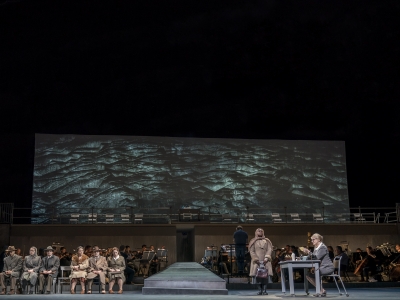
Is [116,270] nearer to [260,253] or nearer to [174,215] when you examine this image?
[260,253]

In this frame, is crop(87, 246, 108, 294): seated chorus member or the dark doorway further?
the dark doorway

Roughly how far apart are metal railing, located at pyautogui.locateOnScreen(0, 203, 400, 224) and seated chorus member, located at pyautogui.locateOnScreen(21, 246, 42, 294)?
7.69 metres

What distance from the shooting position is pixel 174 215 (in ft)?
62.7

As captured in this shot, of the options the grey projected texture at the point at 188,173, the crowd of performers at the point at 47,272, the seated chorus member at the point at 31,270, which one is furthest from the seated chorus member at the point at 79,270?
the grey projected texture at the point at 188,173

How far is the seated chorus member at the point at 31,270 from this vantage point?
9734 millimetres

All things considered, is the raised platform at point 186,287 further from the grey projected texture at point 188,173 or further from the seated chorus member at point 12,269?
the grey projected texture at point 188,173

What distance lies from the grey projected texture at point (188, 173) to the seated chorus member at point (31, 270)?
29.9ft

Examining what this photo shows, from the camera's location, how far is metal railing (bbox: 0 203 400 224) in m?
18.2

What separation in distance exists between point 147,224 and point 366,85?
40.6 feet

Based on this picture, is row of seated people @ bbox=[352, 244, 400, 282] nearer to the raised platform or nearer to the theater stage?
→ the theater stage

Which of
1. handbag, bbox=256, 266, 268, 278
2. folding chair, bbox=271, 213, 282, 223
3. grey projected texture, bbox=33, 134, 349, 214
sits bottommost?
handbag, bbox=256, 266, 268, 278

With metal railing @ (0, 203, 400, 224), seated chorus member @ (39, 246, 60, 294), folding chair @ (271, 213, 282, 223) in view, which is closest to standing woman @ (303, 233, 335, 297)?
seated chorus member @ (39, 246, 60, 294)

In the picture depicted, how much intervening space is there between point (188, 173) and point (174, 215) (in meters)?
1.75

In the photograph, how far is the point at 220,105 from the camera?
75.6 ft
